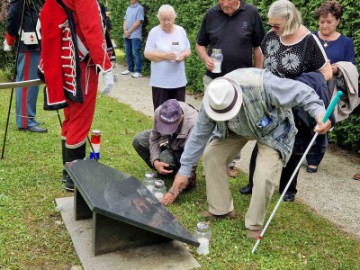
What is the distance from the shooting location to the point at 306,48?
3.95 metres

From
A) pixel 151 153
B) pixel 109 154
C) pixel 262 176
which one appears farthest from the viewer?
pixel 109 154

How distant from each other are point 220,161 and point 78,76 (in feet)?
4.47

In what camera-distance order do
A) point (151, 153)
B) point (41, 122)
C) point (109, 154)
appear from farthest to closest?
point (41, 122) < point (109, 154) < point (151, 153)

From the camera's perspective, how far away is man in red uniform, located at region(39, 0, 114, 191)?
12.1ft

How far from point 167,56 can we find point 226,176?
7.26 feet

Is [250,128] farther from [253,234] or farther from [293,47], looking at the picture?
[293,47]

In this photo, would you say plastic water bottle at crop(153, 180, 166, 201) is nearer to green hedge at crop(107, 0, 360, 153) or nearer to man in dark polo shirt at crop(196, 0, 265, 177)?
man in dark polo shirt at crop(196, 0, 265, 177)

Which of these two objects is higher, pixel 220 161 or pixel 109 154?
pixel 220 161

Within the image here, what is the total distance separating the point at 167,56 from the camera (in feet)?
18.1

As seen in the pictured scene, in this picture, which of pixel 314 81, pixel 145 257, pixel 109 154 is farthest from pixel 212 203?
pixel 109 154

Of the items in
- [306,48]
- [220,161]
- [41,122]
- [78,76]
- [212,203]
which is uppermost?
[306,48]

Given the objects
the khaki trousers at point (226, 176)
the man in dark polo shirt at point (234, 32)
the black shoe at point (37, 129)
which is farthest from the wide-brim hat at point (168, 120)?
the black shoe at point (37, 129)

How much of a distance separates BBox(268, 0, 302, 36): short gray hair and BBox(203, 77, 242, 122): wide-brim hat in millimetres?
1079

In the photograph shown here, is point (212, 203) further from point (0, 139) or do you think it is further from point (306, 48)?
point (0, 139)
